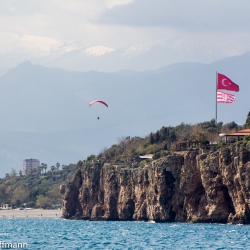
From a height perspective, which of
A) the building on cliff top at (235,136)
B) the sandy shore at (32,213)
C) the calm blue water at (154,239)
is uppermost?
the building on cliff top at (235,136)

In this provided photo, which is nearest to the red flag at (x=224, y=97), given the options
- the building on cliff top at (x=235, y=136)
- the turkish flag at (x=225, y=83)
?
the turkish flag at (x=225, y=83)

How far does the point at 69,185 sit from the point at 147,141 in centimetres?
1847

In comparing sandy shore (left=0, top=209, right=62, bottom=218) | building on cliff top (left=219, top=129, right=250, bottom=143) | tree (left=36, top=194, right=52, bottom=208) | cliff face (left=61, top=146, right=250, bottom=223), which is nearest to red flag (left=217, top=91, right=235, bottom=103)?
building on cliff top (left=219, top=129, right=250, bottom=143)

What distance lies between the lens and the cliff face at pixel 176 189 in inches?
3617

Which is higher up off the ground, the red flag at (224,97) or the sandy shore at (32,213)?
the red flag at (224,97)

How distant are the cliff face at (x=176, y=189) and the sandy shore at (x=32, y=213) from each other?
31.7 meters

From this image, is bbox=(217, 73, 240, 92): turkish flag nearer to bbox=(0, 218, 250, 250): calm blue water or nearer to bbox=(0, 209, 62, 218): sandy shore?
bbox=(0, 218, 250, 250): calm blue water

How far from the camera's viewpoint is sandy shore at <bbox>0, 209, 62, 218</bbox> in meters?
161

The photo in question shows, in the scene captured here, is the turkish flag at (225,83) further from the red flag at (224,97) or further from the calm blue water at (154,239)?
the calm blue water at (154,239)

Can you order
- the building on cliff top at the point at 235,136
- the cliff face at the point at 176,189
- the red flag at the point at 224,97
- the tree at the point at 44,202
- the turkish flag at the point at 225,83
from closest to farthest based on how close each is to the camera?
the cliff face at the point at 176,189 → the building on cliff top at the point at 235,136 → the red flag at the point at 224,97 → the turkish flag at the point at 225,83 → the tree at the point at 44,202

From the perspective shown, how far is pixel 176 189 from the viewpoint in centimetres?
10281

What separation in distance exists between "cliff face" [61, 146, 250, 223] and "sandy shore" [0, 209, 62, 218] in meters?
31.7

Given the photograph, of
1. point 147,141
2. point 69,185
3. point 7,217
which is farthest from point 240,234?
point 7,217

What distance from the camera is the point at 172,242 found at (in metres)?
69.2
